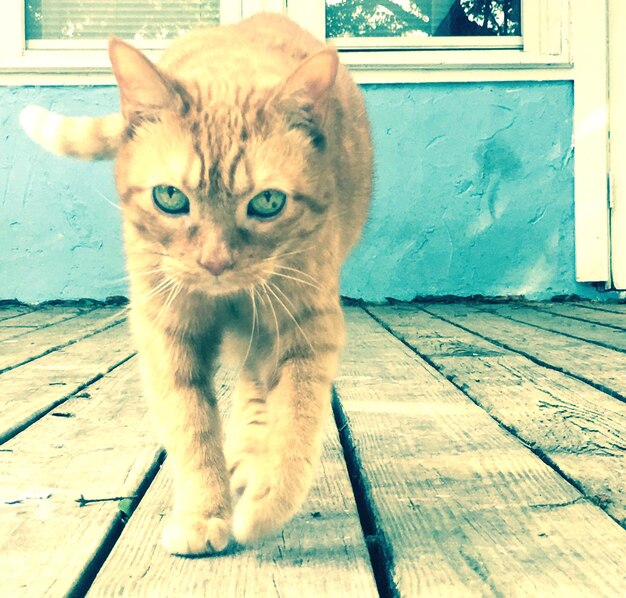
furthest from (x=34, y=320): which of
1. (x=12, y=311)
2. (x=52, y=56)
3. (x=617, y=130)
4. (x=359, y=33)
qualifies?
(x=617, y=130)

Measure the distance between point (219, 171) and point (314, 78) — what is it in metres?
0.24

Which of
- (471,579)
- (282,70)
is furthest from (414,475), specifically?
(282,70)

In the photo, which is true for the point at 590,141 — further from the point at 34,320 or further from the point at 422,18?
the point at 34,320

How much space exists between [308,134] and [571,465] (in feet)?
2.45

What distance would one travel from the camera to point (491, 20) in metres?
4.25

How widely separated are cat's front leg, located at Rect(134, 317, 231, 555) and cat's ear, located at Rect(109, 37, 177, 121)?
Result: 37 cm

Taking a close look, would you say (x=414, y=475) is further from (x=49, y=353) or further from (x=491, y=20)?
(x=491, y=20)

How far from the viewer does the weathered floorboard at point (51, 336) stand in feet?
8.67

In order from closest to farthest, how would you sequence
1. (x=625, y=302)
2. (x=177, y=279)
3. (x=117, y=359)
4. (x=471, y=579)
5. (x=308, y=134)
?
(x=471, y=579) → (x=177, y=279) → (x=308, y=134) → (x=117, y=359) → (x=625, y=302)

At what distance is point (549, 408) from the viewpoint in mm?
1794

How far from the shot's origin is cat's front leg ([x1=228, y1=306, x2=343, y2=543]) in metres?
1.12

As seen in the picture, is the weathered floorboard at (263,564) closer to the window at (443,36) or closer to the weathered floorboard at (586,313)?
the weathered floorboard at (586,313)

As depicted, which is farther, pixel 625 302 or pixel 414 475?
pixel 625 302

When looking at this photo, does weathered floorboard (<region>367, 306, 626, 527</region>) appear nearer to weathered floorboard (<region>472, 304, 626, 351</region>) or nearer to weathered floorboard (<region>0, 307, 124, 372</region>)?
weathered floorboard (<region>472, 304, 626, 351</region>)
